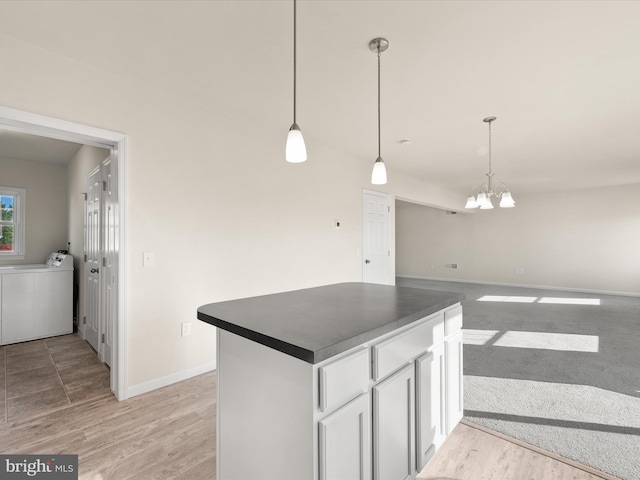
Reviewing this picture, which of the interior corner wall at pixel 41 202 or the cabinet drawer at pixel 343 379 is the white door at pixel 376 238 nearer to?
the cabinet drawer at pixel 343 379

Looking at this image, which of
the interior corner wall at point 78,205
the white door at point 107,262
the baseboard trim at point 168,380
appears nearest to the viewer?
the baseboard trim at point 168,380

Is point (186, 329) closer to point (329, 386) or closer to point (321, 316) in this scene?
point (321, 316)

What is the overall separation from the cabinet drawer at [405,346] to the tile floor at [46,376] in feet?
8.07

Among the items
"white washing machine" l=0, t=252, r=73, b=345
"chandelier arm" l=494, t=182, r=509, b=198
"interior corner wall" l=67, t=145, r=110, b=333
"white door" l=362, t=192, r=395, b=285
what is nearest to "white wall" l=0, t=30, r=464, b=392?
"white door" l=362, t=192, r=395, b=285

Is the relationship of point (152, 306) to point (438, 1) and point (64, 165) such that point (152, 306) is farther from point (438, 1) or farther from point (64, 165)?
point (64, 165)

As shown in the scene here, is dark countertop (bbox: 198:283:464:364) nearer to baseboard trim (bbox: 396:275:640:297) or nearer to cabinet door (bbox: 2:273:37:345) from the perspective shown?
cabinet door (bbox: 2:273:37:345)

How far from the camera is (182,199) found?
2816 millimetres

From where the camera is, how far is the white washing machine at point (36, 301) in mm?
3727

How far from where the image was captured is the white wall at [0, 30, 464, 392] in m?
2.25

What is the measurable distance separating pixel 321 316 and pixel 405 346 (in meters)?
0.42

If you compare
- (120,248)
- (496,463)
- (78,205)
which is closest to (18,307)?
(78,205)

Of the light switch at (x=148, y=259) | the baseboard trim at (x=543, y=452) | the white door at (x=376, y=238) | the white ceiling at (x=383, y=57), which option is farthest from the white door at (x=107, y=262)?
the white door at (x=376, y=238)

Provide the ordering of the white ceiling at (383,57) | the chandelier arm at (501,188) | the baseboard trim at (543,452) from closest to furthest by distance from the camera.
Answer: the baseboard trim at (543,452)
the white ceiling at (383,57)
the chandelier arm at (501,188)

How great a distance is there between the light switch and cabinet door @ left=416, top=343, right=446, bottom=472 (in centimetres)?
220
